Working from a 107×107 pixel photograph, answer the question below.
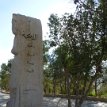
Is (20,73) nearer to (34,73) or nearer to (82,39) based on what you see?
(34,73)

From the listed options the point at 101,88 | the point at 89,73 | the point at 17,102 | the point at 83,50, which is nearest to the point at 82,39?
the point at 83,50

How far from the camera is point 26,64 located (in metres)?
12.5

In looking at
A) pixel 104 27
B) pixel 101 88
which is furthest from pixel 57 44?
pixel 101 88

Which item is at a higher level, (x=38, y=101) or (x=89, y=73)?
(x=89, y=73)

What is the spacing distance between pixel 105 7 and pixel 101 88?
3266cm

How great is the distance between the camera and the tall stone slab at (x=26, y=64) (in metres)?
12.3

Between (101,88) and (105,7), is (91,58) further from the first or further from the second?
(101,88)

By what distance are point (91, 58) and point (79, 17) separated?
5.49 ft

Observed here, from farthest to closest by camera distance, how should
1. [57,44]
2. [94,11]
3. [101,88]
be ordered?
1. [101,88]
2. [57,44]
3. [94,11]

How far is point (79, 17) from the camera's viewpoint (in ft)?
45.3

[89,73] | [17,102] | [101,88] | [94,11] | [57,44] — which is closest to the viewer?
[17,102]

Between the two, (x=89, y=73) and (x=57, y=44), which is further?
(x=57, y=44)

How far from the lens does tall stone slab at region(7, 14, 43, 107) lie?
12.3 m

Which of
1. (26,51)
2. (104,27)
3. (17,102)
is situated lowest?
(17,102)
